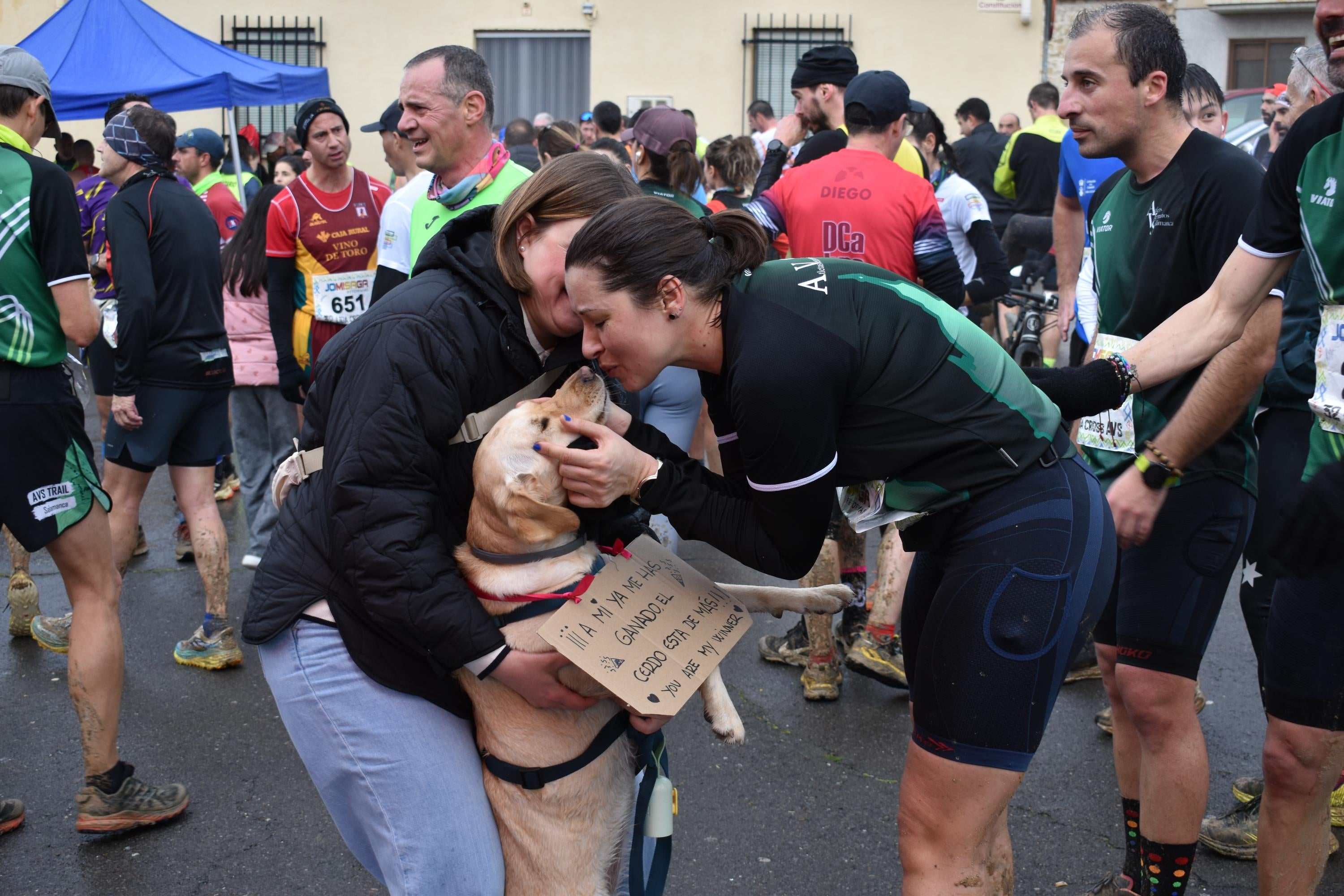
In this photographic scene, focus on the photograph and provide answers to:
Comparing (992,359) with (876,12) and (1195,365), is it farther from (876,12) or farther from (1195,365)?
(876,12)

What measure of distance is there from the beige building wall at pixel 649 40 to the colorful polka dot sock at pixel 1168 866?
17.2 meters

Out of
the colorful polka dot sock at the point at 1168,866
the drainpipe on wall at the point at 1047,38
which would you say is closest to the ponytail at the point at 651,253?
the colorful polka dot sock at the point at 1168,866

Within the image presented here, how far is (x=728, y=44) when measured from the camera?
18.7 m

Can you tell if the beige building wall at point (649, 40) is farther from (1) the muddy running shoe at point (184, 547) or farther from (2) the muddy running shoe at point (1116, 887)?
(2) the muddy running shoe at point (1116, 887)

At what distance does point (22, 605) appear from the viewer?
5223 mm

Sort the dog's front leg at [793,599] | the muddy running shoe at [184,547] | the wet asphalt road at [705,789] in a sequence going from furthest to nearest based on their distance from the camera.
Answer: the muddy running shoe at [184,547], the wet asphalt road at [705,789], the dog's front leg at [793,599]

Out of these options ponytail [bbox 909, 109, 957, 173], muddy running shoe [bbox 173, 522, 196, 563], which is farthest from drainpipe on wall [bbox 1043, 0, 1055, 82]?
muddy running shoe [bbox 173, 522, 196, 563]

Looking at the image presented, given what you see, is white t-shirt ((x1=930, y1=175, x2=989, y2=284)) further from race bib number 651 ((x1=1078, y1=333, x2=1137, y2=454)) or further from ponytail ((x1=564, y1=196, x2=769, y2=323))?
ponytail ((x1=564, y1=196, x2=769, y2=323))

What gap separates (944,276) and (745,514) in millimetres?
2946

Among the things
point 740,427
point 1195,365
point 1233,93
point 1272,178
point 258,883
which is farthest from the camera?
point 1233,93

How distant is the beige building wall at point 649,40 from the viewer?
18.4 metres

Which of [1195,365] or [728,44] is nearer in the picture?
[1195,365]

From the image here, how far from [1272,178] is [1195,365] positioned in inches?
18.5

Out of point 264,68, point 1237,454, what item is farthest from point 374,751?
point 264,68
